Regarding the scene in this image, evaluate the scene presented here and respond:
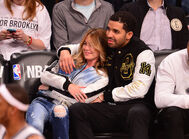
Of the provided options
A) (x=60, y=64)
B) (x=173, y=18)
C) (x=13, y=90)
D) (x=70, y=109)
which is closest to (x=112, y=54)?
(x=60, y=64)

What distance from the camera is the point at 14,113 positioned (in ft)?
6.74

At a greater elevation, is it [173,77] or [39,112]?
[173,77]

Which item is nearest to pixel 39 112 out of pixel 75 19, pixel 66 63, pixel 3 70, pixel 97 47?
pixel 66 63

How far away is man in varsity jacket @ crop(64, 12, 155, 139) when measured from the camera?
3.04m

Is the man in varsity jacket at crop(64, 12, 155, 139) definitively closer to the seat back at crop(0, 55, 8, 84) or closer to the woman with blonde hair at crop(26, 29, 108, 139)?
the woman with blonde hair at crop(26, 29, 108, 139)

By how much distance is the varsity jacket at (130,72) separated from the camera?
10.6 ft

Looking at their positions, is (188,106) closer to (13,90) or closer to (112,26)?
(112,26)

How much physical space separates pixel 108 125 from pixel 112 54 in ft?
2.19

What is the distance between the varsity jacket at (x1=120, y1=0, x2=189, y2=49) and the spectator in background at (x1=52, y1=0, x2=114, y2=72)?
0.85ft

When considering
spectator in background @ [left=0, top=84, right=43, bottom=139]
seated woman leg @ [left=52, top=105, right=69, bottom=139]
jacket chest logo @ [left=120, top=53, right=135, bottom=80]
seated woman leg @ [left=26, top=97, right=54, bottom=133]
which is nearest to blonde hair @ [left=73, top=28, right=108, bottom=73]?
jacket chest logo @ [left=120, top=53, right=135, bottom=80]

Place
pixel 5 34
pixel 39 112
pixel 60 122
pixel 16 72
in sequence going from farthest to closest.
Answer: pixel 5 34 → pixel 16 72 → pixel 39 112 → pixel 60 122

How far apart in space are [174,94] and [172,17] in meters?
1.20

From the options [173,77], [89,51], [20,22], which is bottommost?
[173,77]

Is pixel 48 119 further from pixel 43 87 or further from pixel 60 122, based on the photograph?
pixel 43 87
